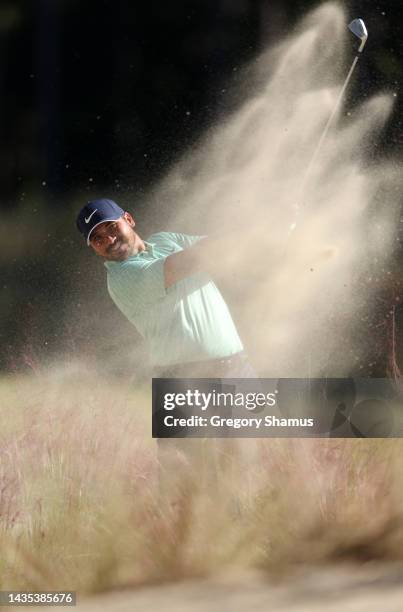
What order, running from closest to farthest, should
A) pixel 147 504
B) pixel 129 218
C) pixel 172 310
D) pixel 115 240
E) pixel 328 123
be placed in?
pixel 147 504
pixel 172 310
pixel 115 240
pixel 129 218
pixel 328 123

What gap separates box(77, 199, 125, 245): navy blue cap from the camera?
4332 mm

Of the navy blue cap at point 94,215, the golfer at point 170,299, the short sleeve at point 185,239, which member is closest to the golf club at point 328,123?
the short sleeve at point 185,239

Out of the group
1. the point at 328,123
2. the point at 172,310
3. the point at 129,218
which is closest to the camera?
the point at 172,310

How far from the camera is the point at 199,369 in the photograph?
13.6ft

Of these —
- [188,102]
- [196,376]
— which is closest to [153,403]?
[196,376]

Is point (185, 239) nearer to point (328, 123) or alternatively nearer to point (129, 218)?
point (129, 218)

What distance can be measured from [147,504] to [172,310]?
83 cm

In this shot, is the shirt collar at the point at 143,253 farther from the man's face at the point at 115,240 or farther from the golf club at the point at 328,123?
the golf club at the point at 328,123

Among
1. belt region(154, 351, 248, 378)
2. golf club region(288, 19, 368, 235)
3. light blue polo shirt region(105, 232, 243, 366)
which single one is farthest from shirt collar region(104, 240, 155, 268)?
golf club region(288, 19, 368, 235)

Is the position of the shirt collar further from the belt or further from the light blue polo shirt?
the belt

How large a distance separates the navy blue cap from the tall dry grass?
0.76 metres

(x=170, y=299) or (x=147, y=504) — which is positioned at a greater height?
(x=170, y=299)

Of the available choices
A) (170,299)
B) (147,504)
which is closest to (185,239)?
(170,299)

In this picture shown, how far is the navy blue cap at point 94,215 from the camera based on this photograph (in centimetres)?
433
